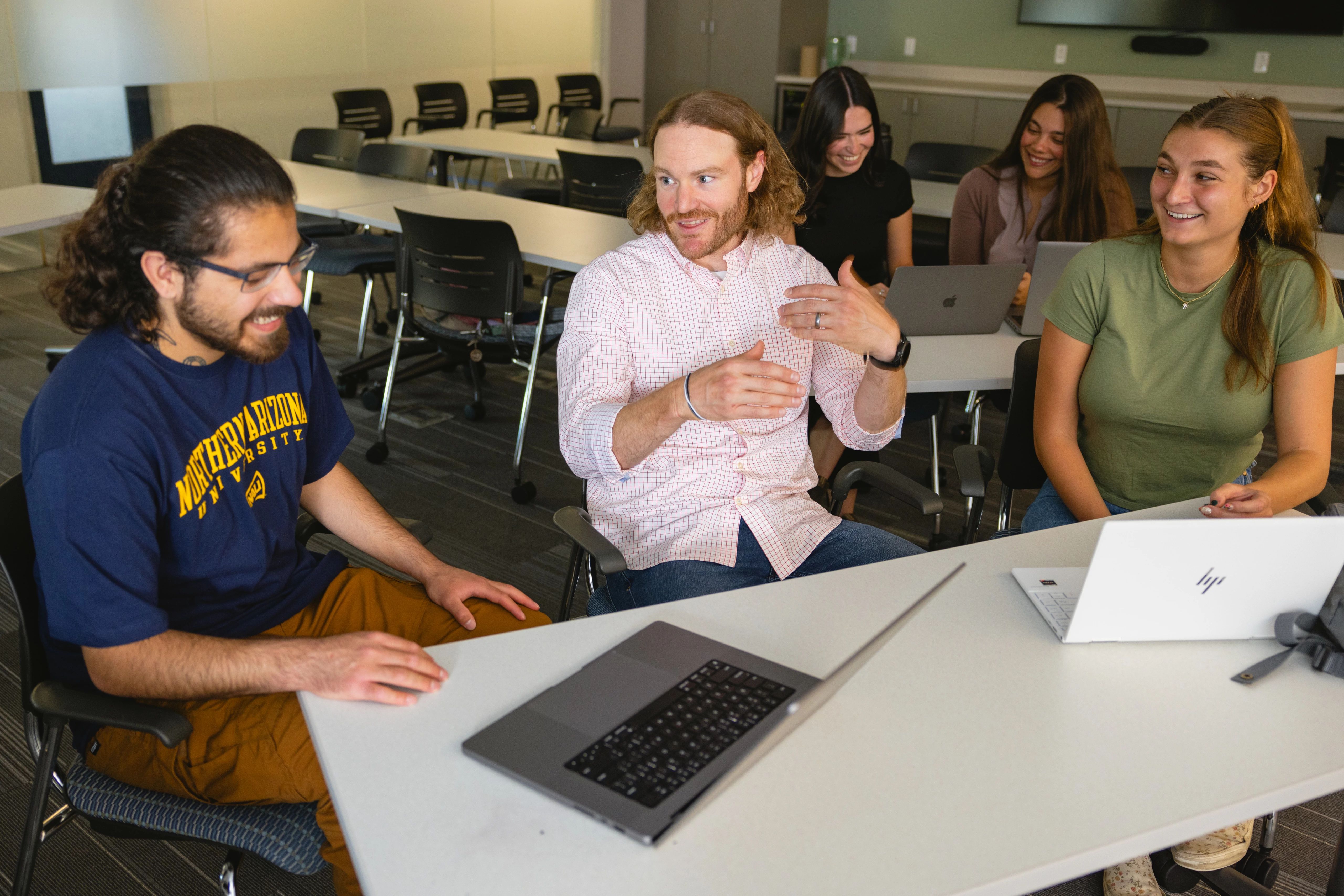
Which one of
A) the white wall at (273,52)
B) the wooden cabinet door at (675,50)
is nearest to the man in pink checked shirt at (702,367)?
the white wall at (273,52)

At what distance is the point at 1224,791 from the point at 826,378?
115 centimetres

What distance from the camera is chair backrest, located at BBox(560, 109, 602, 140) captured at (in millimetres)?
6992

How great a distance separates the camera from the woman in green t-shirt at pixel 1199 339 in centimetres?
194

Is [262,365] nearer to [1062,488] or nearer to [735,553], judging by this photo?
[735,553]

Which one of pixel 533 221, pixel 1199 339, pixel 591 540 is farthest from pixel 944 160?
pixel 591 540

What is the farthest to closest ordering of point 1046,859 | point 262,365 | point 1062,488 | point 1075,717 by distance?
point 1062,488 < point 262,365 < point 1075,717 < point 1046,859

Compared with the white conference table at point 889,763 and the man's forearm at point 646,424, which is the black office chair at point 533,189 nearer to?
the man's forearm at point 646,424

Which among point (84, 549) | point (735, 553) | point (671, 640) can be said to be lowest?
point (735, 553)

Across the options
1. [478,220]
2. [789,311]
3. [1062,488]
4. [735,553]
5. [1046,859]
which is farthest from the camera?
[478,220]

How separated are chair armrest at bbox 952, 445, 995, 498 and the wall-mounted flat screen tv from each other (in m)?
6.23

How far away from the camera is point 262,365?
1542 millimetres

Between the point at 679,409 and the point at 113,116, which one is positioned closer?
the point at 679,409

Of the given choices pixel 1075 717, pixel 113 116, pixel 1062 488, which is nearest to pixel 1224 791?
pixel 1075 717

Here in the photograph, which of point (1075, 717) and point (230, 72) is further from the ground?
point (230, 72)
